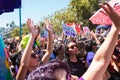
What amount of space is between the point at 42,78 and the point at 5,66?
1.98m

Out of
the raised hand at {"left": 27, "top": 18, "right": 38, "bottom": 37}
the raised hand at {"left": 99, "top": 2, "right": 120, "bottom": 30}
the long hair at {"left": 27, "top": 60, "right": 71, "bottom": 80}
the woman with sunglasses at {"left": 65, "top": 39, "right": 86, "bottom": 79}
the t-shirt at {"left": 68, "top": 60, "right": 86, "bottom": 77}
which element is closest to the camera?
the long hair at {"left": 27, "top": 60, "right": 71, "bottom": 80}

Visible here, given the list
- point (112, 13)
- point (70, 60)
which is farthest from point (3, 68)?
point (70, 60)

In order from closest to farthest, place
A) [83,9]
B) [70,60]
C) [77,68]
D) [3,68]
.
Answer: [3,68], [77,68], [70,60], [83,9]

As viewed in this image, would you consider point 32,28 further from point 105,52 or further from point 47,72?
point 47,72

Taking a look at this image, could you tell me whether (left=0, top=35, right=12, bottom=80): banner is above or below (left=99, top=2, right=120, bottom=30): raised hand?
below

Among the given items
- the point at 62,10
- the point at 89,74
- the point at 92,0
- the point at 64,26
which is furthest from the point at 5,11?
the point at 62,10

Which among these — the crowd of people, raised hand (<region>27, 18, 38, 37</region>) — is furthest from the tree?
raised hand (<region>27, 18, 38, 37</region>)

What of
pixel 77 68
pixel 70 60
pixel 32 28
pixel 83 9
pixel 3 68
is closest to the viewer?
pixel 3 68

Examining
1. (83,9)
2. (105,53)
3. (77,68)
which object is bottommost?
(83,9)

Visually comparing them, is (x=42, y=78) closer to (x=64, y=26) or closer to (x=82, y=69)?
(x=82, y=69)

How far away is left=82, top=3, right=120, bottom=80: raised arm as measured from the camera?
110 inches

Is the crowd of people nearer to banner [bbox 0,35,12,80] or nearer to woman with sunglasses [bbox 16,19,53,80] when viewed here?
woman with sunglasses [bbox 16,19,53,80]

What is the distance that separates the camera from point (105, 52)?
113 inches

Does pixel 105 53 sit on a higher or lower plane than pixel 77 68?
higher
